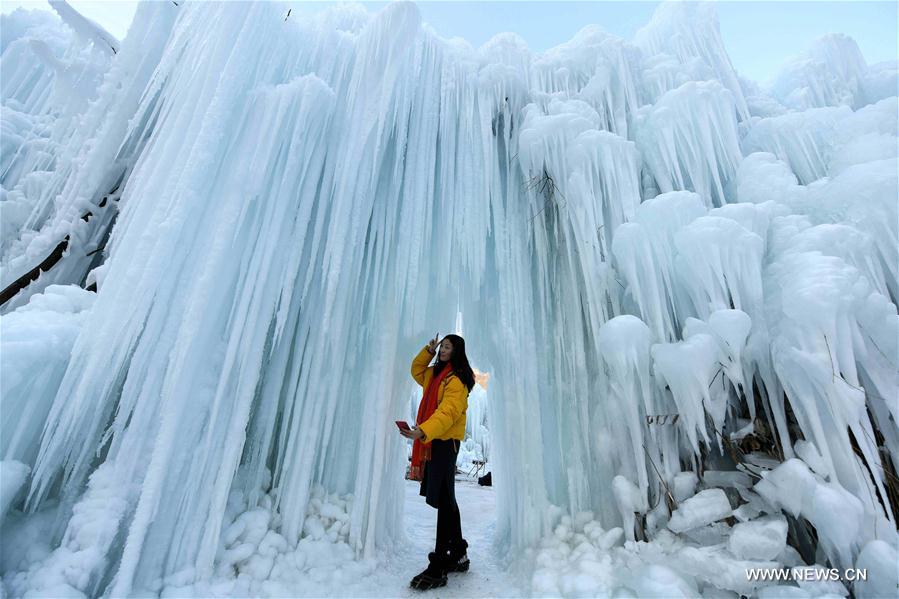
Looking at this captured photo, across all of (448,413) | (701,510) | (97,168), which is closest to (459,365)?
(448,413)

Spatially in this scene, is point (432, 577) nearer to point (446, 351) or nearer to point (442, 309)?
point (446, 351)

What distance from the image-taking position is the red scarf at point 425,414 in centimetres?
283

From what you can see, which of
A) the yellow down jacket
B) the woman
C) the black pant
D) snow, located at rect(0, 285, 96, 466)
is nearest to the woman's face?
the woman

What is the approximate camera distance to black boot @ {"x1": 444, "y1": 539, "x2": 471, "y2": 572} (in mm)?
2783

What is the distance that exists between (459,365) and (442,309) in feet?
3.41

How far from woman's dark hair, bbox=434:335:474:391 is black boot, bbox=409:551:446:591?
3.70 ft

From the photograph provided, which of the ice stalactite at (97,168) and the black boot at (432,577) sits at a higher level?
the ice stalactite at (97,168)

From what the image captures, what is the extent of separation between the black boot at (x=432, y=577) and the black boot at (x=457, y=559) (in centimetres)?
6

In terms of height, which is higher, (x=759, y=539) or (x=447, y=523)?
(x=759, y=539)

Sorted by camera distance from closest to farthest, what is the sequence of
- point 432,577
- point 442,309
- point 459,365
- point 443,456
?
point 432,577 < point 443,456 < point 459,365 < point 442,309

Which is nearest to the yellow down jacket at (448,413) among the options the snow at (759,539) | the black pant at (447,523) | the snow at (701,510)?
the black pant at (447,523)

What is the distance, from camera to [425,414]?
117 inches

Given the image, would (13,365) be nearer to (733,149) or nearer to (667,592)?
(667,592)

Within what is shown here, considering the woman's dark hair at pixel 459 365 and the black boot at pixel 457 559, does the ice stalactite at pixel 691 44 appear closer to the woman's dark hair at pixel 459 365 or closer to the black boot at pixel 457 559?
the woman's dark hair at pixel 459 365
